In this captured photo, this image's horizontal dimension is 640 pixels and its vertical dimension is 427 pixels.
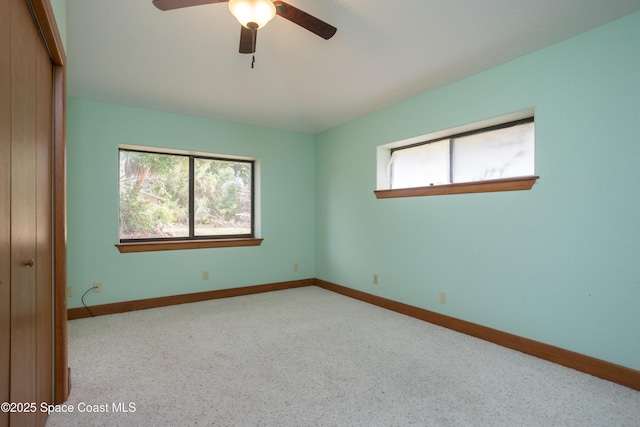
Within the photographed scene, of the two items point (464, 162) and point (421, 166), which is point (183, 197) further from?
point (464, 162)

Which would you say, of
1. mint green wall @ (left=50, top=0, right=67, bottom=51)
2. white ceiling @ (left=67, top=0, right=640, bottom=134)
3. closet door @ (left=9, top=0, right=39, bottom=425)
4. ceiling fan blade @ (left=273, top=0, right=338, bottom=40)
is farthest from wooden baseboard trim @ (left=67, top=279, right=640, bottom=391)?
mint green wall @ (left=50, top=0, right=67, bottom=51)

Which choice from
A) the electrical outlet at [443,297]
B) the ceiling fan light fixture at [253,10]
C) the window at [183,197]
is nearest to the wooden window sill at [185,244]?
the window at [183,197]

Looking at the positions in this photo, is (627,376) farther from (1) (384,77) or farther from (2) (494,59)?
(1) (384,77)

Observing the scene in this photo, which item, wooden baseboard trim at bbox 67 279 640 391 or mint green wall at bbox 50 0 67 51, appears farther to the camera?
wooden baseboard trim at bbox 67 279 640 391

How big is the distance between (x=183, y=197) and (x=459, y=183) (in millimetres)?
3250

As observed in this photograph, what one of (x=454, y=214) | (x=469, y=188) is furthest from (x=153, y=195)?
(x=469, y=188)

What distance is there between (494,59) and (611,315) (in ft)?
6.65

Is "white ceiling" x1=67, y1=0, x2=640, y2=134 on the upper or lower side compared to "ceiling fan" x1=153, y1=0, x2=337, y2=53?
upper

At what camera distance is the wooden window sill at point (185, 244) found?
3636 millimetres

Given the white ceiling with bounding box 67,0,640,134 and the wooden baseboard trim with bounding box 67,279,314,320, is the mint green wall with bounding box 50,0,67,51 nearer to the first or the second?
A: the white ceiling with bounding box 67,0,640,134

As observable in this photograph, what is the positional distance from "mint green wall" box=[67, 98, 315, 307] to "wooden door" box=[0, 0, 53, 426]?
6.73 feet

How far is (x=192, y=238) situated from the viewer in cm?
417

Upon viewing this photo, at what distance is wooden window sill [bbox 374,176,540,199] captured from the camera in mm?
2531

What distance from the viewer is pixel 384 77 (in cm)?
292
